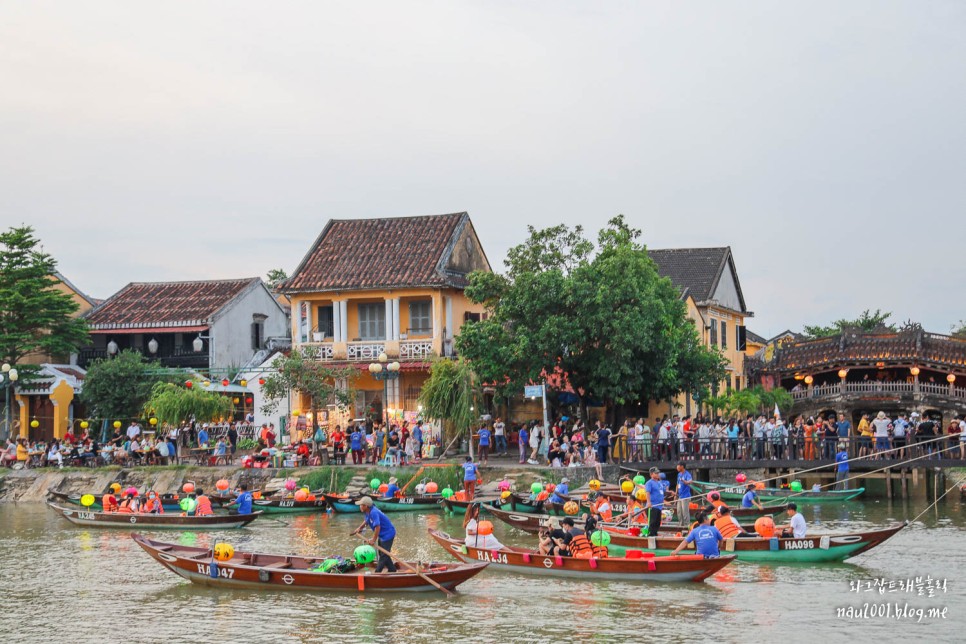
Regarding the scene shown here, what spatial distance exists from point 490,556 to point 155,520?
41.8 feet

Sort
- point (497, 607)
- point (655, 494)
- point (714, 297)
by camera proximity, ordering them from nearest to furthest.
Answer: point (497, 607)
point (655, 494)
point (714, 297)

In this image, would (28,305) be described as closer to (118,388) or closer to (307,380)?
(118,388)

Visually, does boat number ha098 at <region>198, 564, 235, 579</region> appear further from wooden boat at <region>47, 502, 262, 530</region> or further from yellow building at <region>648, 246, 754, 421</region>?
yellow building at <region>648, 246, 754, 421</region>

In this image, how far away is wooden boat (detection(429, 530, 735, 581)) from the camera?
23.2 m

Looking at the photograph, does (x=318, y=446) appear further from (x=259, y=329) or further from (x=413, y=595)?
(x=413, y=595)

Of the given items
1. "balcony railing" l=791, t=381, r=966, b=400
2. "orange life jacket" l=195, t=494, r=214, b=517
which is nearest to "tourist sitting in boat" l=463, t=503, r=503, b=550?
"orange life jacket" l=195, t=494, r=214, b=517

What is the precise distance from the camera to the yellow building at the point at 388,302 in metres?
46.7

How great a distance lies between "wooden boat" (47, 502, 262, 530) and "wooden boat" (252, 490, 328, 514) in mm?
2140

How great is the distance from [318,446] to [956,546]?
22.2 metres

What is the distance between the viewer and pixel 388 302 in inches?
1863

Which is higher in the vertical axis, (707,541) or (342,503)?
(707,541)

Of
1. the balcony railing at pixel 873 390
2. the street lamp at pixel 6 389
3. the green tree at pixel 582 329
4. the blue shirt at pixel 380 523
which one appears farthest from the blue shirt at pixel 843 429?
the street lamp at pixel 6 389

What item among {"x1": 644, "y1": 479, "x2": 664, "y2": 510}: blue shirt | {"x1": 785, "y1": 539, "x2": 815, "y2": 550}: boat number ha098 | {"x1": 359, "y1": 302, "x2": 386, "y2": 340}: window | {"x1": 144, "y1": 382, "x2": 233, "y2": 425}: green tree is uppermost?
{"x1": 359, "y1": 302, "x2": 386, "y2": 340}: window

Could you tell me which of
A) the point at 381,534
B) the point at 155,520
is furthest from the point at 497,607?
the point at 155,520
